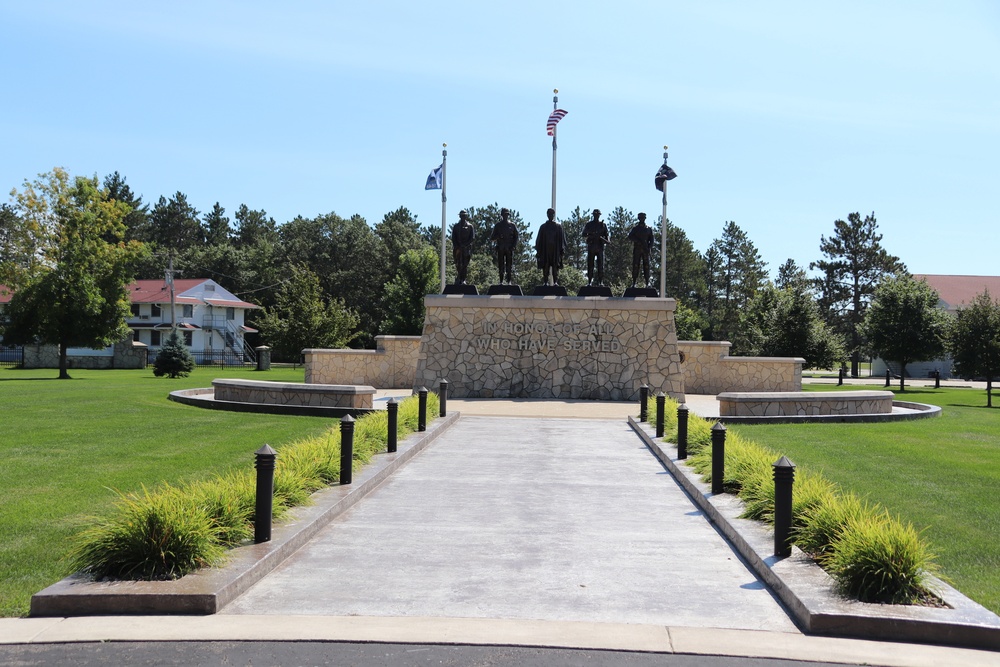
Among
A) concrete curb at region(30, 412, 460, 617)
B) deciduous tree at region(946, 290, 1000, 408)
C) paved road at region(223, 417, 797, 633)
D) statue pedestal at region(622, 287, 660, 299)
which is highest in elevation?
statue pedestal at region(622, 287, 660, 299)

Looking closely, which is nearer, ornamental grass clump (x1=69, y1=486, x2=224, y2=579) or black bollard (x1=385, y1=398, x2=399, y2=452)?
ornamental grass clump (x1=69, y1=486, x2=224, y2=579)

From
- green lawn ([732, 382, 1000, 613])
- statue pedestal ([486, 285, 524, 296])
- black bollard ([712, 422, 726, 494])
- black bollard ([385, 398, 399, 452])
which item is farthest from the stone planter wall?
black bollard ([712, 422, 726, 494])

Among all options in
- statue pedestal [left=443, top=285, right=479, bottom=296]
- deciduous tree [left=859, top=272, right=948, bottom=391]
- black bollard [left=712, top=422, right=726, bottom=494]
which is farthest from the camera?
deciduous tree [left=859, top=272, right=948, bottom=391]

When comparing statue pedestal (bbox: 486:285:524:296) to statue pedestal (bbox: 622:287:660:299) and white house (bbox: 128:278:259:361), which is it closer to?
statue pedestal (bbox: 622:287:660:299)

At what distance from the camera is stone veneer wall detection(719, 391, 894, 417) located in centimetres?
1906

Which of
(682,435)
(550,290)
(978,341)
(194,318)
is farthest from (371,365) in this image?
(194,318)

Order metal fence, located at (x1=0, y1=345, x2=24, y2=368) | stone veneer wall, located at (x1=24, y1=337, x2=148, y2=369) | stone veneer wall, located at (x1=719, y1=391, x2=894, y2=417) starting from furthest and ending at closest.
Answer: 1. metal fence, located at (x1=0, y1=345, x2=24, y2=368)
2. stone veneer wall, located at (x1=24, y1=337, x2=148, y2=369)
3. stone veneer wall, located at (x1=719, y1=391, x2=894, y2=417)

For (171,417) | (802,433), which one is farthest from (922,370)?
(171,417)

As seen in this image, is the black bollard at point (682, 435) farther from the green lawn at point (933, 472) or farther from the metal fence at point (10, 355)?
the metal fence at point (10, 355)

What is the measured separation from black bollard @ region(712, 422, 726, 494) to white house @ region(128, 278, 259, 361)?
58681 mm

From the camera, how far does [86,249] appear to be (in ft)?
138

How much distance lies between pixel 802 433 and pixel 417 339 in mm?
15589

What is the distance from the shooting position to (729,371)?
2923 centimetres

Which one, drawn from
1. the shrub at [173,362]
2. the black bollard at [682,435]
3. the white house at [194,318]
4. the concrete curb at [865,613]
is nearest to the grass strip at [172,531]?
the concrete curb at [865,613]
